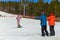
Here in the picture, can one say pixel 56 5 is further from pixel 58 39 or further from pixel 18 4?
pixel 58 39

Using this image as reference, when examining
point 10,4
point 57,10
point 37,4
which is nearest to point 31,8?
point 37,4

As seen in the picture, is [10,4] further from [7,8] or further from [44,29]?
[44,29]

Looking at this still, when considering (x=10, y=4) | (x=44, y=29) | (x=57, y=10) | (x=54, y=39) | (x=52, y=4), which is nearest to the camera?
(x=54, y=39)

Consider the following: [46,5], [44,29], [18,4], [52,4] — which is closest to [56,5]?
[52,4]

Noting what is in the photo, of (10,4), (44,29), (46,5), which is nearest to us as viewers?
(44,29)

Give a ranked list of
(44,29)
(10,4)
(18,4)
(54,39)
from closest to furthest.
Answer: (54,39) → (44,29) → (18,4) → (10,4)

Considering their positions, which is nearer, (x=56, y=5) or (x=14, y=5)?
(x=56, y=5)

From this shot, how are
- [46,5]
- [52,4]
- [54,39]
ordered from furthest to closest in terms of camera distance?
[46,5] → [52,4] → [54,39]

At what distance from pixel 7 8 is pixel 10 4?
6.69 feet

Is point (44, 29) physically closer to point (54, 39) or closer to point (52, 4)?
point (54, 39)

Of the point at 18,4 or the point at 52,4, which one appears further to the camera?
the point at 18,4

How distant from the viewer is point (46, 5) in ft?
260

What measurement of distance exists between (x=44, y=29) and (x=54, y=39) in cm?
184

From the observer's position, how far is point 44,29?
52.7 feet
